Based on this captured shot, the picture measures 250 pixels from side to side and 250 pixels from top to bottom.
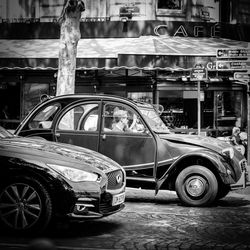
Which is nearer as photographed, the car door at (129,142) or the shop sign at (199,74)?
the car door at (129,142)

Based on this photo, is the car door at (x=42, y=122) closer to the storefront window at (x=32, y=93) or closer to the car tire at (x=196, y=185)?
the car tire at (x=196, y=185)

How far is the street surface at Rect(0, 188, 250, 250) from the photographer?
18.9ft

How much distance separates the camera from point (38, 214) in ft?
19.0

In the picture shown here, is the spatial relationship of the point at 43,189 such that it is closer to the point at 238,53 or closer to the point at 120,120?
the point at 120,120

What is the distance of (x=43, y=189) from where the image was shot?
5.79 m

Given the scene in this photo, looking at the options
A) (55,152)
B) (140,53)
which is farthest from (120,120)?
(140,53)

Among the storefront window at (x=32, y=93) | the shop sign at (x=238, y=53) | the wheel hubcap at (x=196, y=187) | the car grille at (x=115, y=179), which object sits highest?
the shop sign at (x=238, y=53)

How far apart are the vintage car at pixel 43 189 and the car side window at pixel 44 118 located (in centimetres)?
349

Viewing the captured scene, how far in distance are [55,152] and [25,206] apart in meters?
0.69

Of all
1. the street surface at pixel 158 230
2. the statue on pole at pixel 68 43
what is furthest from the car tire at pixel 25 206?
the statue on pole at pixel 68 43

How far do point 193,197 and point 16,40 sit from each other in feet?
41.8

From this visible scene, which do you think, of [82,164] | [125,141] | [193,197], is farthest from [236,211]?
[82,164]

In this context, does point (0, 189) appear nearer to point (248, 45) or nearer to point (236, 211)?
point (236, 211)

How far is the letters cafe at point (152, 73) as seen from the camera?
16797mm
